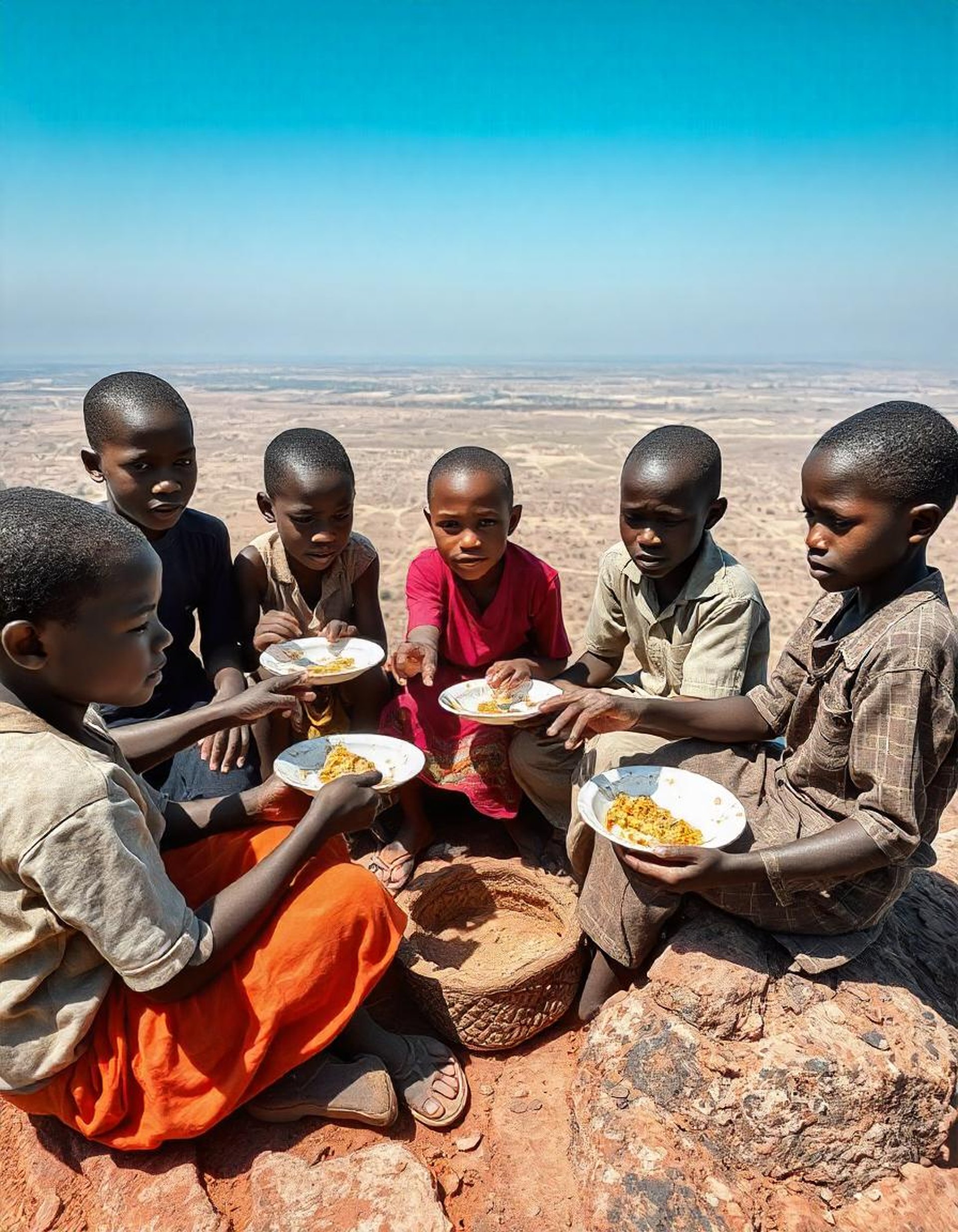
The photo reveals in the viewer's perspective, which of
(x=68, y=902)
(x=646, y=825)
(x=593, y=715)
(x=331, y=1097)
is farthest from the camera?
(x=593, y=715)

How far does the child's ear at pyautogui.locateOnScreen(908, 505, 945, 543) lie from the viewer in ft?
7.57

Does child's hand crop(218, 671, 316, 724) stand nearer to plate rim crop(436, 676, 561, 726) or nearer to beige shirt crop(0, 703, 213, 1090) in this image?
plate rim crop(436, 676, 561, 726)

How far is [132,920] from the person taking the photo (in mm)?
1813

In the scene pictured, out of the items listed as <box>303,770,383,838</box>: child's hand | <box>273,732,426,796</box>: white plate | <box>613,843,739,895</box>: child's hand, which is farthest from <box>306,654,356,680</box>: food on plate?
<box>613,843,739,895</box>: child's hand

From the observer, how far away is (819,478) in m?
2.38

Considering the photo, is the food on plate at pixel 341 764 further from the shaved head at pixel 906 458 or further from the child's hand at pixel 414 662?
the shaved head at pixel 906 458

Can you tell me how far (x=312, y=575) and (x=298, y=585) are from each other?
0.28 feet

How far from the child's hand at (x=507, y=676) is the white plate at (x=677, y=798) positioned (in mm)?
676

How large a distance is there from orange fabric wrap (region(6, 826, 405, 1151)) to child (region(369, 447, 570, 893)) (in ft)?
3.60

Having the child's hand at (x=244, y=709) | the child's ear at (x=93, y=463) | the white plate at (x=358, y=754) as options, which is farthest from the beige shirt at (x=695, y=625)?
the child's ear at (x=93, y=463)

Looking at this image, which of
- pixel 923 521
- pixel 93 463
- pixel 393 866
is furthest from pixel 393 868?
pixel 923 521

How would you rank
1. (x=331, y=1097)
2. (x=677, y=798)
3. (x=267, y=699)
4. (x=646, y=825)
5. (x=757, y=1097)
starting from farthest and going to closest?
(x=267, y=699) < (x=677, y=798) < (x=646, y=825) < (x=331, y=1097) < (x=757, y=1097)

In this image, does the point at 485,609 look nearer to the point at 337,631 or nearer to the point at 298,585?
Answer: the point at 337,631

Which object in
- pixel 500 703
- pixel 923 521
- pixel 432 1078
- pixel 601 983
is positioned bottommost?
pixel 432 1078
